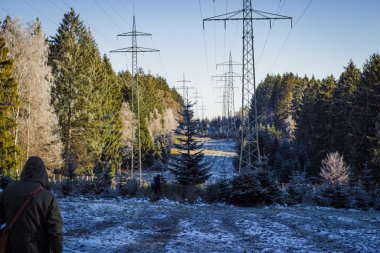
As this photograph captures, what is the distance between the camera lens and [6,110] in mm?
26172

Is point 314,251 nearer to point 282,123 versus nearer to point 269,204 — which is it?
point 269,204

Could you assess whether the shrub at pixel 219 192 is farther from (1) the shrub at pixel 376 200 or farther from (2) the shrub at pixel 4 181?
(2) the shrub at pixel 4 181

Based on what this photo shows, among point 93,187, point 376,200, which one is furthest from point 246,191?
point 93,187

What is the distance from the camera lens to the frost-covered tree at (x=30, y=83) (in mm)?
27891

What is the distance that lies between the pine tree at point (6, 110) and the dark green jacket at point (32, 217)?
24022 millimetres

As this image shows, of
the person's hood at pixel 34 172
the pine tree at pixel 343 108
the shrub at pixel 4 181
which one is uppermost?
the pine tree at pixel 343 108

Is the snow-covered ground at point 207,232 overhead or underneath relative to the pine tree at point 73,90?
underneath

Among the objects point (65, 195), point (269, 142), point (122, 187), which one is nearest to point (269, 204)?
point (122, 187)

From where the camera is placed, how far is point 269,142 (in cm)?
6900

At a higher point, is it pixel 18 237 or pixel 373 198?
pixel 18 237

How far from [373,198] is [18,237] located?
19.7 metres

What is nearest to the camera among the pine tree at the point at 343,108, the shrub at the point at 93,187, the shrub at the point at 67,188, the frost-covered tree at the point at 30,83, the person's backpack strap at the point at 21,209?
the person's backpack strap at the point at 21,209

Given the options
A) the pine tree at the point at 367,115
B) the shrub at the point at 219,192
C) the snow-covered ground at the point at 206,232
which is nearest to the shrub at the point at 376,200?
the snow-covered ground at the point at 206,232

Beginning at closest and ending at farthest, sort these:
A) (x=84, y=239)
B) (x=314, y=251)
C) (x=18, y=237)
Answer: (x=18, y=237) < (x=314, y=251) < (x=84, y=239)
